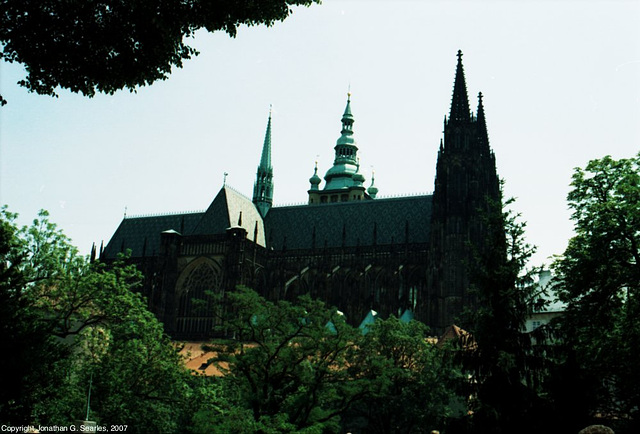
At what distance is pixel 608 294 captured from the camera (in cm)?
2336

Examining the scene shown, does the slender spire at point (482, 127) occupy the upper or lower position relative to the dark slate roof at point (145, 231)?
upper

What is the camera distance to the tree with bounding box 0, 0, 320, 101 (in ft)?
51.2

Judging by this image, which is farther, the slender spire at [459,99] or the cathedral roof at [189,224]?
the cathedral roof at [189,224]

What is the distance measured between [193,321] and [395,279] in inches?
824

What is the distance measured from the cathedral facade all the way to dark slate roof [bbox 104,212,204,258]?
167mm

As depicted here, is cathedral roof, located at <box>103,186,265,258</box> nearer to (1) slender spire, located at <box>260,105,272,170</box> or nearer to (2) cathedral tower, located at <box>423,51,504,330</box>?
(1) slender spire, located at <box>260,105,272,170</box>

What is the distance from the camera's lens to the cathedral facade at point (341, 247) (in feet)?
197

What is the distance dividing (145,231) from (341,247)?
26.5 meters

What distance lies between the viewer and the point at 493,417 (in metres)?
22.5

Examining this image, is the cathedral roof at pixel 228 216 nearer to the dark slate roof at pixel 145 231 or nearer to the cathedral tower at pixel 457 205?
the dark slate roof at pixel 145 231

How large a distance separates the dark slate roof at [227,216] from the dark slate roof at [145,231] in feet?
13.3

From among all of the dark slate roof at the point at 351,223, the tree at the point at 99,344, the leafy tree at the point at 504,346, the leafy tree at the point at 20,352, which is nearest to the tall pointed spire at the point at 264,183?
the dark slate roof at the point at 351,223

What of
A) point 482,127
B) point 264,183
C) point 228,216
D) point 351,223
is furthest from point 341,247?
point 264,183

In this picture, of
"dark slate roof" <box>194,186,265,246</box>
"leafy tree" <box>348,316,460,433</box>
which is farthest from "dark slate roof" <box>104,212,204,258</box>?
"leafy tree" <box>348,316,460,433</box>
